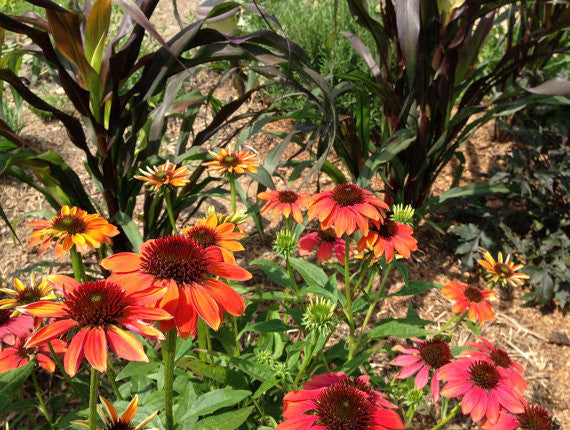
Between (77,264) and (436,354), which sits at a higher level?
(77,264)

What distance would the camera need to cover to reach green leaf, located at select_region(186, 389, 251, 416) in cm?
85

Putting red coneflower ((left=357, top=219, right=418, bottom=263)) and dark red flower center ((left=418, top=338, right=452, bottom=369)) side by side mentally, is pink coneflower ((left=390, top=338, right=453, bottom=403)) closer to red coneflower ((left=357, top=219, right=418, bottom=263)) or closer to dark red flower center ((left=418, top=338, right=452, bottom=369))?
dark red flower center ((left=418, top=338, right=452, bottom=369))

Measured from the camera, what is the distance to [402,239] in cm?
103

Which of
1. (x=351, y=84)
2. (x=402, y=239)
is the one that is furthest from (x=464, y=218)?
(x=402, y=239)

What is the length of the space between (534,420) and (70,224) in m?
1.05

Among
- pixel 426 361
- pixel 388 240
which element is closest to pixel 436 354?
pixel 426 361

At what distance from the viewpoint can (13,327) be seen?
956 millimetres

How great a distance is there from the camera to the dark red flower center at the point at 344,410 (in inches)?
26.7

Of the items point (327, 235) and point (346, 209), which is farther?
point (327, 235)

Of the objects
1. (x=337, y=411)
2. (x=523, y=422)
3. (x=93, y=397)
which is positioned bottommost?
(x=523, y=422)

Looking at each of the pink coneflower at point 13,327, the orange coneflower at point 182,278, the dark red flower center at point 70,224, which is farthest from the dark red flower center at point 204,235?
the pink coneflower at point 13,327

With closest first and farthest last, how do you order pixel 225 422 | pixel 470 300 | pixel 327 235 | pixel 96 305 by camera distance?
pixel 96 305 → pixel 225 422 → pixel 470 300 → pixel 327 235

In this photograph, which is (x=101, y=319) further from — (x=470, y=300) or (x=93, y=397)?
(x=470, y=300)

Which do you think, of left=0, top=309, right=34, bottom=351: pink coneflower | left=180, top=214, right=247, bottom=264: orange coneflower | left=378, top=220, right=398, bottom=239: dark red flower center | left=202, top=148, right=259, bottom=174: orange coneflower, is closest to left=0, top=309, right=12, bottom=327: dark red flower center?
left=0, top=309, right=34, bottom=351: pink coneflower
